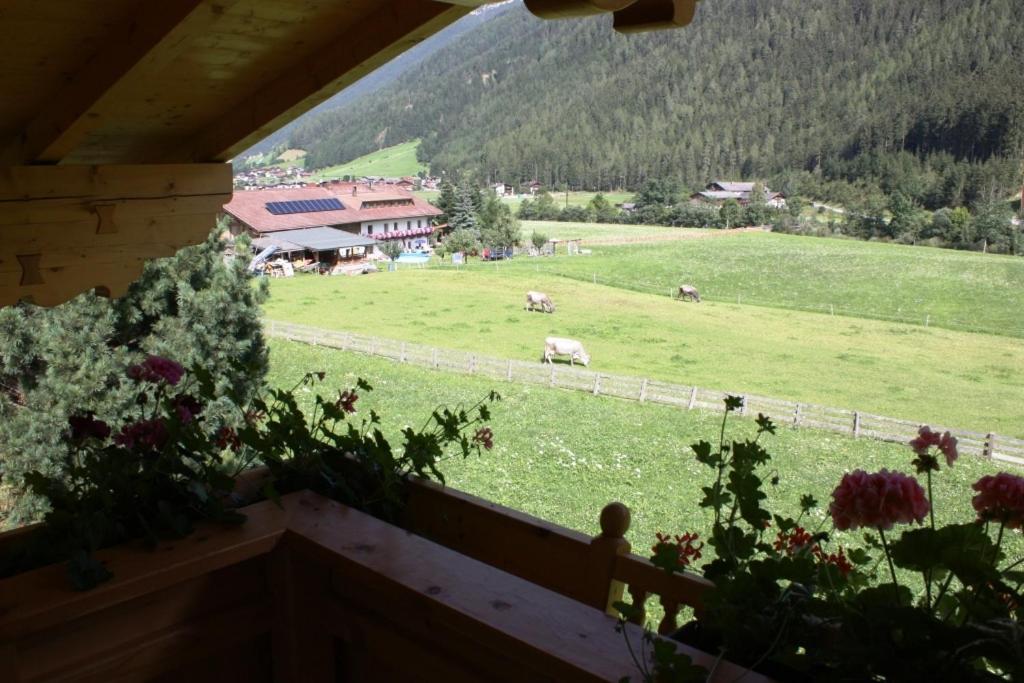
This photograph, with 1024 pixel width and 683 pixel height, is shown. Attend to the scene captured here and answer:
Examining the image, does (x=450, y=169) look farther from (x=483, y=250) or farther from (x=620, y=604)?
(x=620, y=604)

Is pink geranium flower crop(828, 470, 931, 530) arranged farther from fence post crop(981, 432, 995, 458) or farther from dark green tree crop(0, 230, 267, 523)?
fence post crop(981, 432, 995, 458)

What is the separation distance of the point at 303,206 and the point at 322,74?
17.3 metres

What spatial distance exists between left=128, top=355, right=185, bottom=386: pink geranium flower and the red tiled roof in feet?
49.8

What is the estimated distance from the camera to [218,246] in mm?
5516

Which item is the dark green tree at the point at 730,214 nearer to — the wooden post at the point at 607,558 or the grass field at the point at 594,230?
the grass field at the point at 594,230

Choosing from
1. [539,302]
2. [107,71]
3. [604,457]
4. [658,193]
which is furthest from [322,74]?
[658,193]

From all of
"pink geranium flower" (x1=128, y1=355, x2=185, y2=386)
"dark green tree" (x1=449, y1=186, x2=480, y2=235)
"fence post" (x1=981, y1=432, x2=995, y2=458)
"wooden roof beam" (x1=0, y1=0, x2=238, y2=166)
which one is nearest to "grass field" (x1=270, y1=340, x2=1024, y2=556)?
"fence post" (x1=981, y1=432, x2=995, y2=458)

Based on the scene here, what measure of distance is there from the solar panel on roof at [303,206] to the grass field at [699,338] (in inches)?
88.0

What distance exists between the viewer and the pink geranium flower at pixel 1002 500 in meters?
0.67

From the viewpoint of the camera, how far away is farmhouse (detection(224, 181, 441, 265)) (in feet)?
53.6

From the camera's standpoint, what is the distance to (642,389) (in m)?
9.73

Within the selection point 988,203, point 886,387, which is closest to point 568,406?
point 886,387

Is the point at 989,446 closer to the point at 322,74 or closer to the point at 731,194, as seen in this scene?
the point at 322,74

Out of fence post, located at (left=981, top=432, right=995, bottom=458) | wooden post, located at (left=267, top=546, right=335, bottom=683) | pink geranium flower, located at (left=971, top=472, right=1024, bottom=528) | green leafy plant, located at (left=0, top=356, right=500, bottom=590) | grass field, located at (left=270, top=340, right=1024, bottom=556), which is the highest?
pink geranium flower, located at (left=971, top=472, right=1024, bottom=528)
